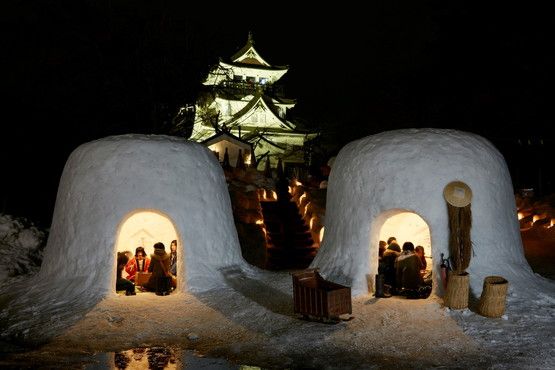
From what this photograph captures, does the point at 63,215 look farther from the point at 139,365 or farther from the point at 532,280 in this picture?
the point at 532,280

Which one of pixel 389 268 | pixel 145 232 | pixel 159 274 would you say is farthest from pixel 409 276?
pixel 145 232

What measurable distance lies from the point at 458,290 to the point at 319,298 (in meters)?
2.09

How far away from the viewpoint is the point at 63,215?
34.7 feet

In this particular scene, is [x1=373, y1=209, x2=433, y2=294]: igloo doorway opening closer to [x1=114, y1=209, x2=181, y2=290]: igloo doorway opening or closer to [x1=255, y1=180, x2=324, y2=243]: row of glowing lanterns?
[x1=114, y1=209, x2=181, y2=290]: igloo doorway opening

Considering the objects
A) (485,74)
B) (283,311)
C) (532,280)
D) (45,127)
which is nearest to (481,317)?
(532,280)

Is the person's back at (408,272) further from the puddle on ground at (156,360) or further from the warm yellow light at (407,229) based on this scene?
the puddle on ground at (156,360)

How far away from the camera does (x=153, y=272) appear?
10.2 metres

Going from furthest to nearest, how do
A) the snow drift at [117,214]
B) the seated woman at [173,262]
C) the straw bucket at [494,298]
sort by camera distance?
the seated woman at [173,262]
the snow drift at [117,214]
the straw bucket at [494,298]

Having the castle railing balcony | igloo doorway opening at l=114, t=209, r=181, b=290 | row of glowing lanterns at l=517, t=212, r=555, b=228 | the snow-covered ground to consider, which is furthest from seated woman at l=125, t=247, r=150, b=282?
the castle railing balcony

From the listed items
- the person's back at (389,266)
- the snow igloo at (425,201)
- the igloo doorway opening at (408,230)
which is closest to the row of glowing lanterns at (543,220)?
the igloo doorway opening at (408,230)

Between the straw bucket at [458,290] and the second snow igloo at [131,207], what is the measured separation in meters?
4.17

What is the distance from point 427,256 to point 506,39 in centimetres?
805

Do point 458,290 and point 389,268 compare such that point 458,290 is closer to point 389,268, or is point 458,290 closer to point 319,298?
point 389,268

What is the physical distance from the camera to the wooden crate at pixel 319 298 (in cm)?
788
